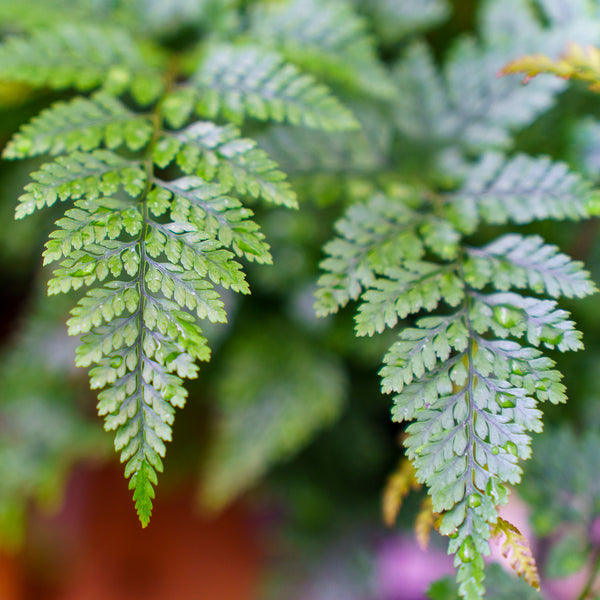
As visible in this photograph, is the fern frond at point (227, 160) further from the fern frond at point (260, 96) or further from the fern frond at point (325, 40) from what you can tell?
the fern frond at point (325, 40)

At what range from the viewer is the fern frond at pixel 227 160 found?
0.65 meters

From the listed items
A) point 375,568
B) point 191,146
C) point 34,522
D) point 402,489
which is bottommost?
point 34,522

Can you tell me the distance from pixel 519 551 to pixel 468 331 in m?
0.24

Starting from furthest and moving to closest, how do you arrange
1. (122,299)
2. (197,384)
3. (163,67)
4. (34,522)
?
(34,522), (197,384), (163,67), (122,299)

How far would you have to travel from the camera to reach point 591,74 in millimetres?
633

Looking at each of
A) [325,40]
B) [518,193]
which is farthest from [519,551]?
[325,40]

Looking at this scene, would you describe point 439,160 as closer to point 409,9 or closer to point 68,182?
point 409,9

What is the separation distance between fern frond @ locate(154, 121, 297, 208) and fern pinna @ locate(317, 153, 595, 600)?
11cm

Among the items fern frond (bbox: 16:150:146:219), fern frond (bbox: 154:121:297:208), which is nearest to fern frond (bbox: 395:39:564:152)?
fern frond (bbox: 154:121:297:208)

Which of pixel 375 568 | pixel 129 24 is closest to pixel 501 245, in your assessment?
pixel 129 24

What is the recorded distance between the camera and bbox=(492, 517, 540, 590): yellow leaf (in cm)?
52

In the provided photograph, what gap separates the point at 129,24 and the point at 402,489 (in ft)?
3.42

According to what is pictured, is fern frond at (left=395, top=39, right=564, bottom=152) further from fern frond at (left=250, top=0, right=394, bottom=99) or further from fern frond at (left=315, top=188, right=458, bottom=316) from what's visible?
fern frond at (left=315, top=188, right=458, bottom=316)

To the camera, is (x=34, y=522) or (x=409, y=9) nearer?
(x=409, y=9)
